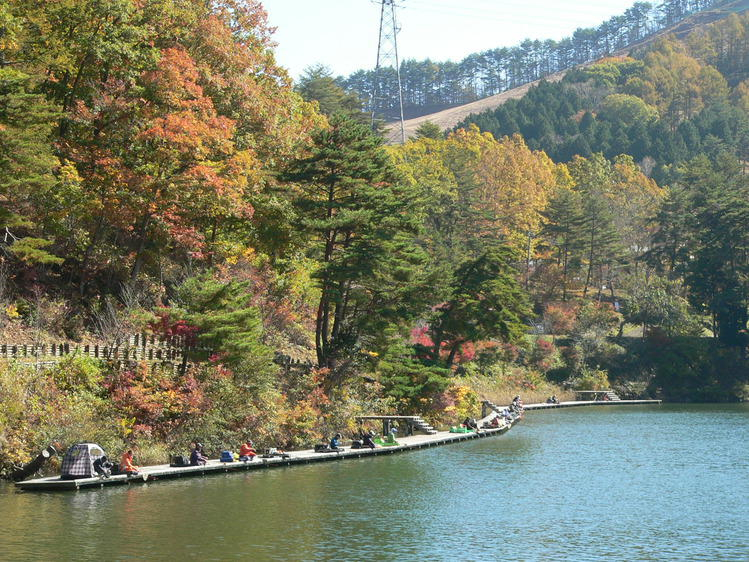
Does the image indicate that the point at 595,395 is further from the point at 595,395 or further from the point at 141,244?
the point at 141,244

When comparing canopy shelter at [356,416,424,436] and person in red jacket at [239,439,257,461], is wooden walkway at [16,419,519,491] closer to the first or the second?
person in red jacket at [239,439,257,461]

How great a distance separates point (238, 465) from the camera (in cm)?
3888

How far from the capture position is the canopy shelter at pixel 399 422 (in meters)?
51.3

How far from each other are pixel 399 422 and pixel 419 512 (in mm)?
24040

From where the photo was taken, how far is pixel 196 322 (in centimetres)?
3962

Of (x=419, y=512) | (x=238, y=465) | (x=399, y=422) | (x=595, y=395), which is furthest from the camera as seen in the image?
(x=595, y=395)

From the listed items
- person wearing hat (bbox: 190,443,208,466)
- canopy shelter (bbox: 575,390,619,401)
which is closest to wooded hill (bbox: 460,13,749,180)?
canopy shelter (bbox: 575,390,619,401)

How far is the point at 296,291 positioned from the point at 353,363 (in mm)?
9872

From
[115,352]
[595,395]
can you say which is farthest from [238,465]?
[595,395]

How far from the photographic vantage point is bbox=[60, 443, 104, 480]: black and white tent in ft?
107

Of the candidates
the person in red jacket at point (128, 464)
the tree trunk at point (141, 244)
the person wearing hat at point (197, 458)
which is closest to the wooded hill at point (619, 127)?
the tree trunk at point (141, 244)

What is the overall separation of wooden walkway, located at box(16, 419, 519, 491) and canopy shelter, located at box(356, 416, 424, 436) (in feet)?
3.42

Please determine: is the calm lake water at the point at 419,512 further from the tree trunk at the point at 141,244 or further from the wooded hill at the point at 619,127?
the wooded hill at the point at 619,127

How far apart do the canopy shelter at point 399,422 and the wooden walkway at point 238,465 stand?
104cm
